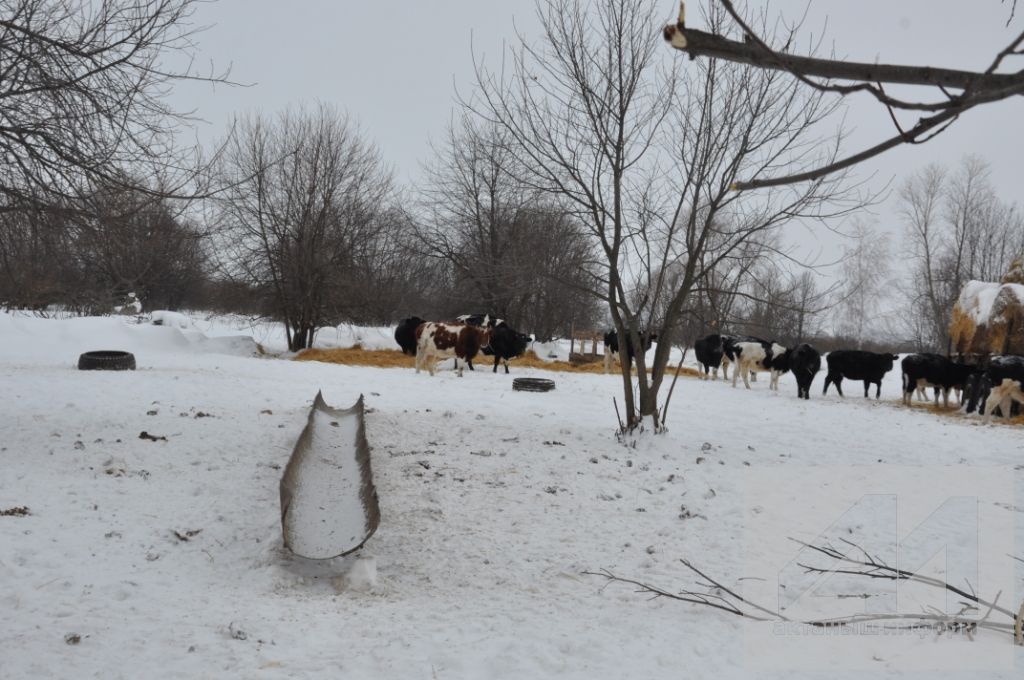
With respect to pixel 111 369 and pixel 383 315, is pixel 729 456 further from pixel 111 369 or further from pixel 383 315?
pixel 383 315

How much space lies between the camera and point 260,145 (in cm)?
2078

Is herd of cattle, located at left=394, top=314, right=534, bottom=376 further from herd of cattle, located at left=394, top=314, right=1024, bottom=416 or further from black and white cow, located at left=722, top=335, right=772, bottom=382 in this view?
black and white cow, located at left=722, top=335, right=772, bottom=382

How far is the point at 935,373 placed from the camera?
1426cm

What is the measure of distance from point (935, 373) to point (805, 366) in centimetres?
260

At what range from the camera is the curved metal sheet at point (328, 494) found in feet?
16.0

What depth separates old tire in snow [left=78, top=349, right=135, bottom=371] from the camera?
38.3 ft

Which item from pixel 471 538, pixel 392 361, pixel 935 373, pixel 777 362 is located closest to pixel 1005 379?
pixel 935 373

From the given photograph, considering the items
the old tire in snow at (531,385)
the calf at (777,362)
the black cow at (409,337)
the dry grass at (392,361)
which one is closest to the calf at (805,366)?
the calf at (777,362)

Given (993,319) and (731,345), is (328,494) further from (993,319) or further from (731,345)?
(993,319)

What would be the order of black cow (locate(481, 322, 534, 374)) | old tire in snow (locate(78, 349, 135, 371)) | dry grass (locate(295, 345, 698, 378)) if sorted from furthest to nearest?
dry grass (locate(295, 345, 698, 378)) → black cow (locate(481, 322, 534, 374)) → old tire in snow (locate(78, 349, 135, 371))

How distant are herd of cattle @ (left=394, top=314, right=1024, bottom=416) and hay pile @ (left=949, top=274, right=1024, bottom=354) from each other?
1.35 meters

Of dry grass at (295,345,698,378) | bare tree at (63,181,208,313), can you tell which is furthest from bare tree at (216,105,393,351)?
bare tree at (63,181,208,313)

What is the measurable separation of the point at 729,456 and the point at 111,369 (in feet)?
33.9

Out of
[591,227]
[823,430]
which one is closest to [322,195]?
[591,227]
